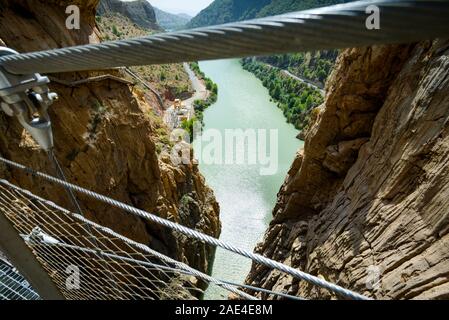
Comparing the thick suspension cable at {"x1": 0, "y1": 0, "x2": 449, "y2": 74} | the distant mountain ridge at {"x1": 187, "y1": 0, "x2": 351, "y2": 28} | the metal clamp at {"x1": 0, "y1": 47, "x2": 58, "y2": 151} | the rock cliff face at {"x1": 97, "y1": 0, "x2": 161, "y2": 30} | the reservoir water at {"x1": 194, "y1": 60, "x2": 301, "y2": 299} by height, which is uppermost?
the distant mountain ridge at {"x1": 187, "y1": 0, "x2": 351, "y2": 28}

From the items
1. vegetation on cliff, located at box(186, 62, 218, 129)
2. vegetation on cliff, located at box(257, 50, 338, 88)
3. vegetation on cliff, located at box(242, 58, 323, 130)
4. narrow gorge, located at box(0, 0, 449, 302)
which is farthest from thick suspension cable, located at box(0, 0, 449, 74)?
vegetation on cliff, located at box(257, 50, 338, 88)

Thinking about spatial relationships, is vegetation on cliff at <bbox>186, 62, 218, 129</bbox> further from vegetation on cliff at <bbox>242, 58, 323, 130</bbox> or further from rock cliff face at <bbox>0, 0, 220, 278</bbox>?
rock cliff face at <bbox>0, 0, 220, 278</bbox>

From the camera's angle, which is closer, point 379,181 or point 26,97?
point 26,97

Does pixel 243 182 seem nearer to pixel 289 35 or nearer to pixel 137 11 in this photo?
pixel 289 35

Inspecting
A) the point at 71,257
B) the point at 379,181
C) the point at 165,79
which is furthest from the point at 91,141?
the point at 165,79

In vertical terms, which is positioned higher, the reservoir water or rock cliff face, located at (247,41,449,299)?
rock cliff face, located at (247,41,449,299)

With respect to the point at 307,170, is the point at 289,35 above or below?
above

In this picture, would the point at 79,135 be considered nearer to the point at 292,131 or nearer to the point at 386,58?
the point at 386,58
